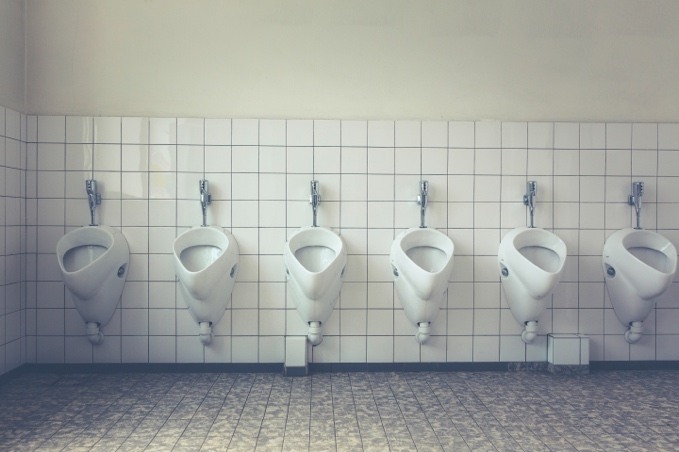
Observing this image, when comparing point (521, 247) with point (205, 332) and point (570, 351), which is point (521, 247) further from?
point (205, 332)

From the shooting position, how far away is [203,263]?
381 centimetres

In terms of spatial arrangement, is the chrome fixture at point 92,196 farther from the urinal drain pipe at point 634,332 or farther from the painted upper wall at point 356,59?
the urinal drain pipe at point 634,332

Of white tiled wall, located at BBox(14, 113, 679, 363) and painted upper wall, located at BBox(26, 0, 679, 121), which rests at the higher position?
painted upper wall, located at BBox(26, 0, 679, 121)

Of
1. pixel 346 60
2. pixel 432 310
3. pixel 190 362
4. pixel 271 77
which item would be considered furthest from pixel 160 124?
pixel 432 310

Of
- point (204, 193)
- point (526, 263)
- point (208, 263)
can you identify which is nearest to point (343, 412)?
point (208, 263)

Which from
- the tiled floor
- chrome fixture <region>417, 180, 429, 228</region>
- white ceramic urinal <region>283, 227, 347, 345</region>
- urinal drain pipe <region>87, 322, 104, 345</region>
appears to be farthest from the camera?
chrome fixture <region>417, 180, 429, 228</region>

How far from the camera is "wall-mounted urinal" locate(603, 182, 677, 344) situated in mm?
3801

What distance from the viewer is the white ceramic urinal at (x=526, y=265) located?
373 centimetres

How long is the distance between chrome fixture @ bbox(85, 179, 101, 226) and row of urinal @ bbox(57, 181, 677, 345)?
0.31 ft

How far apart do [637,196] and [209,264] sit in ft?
8.75

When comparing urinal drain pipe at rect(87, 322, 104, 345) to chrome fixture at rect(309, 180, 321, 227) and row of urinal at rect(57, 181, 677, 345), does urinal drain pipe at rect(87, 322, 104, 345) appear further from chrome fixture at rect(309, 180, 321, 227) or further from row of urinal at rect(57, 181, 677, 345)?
chrome fixture at rect(309, 180, 321, 227)

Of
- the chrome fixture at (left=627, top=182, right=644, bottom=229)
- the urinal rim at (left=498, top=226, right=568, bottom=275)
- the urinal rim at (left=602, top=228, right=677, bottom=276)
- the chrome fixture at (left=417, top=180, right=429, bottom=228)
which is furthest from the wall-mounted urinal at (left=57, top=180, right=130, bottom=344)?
the chrome fixture at (left=627, top=182, right=644, bottom=229)

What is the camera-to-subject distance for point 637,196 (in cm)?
397

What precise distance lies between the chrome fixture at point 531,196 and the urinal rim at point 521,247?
89 mm
